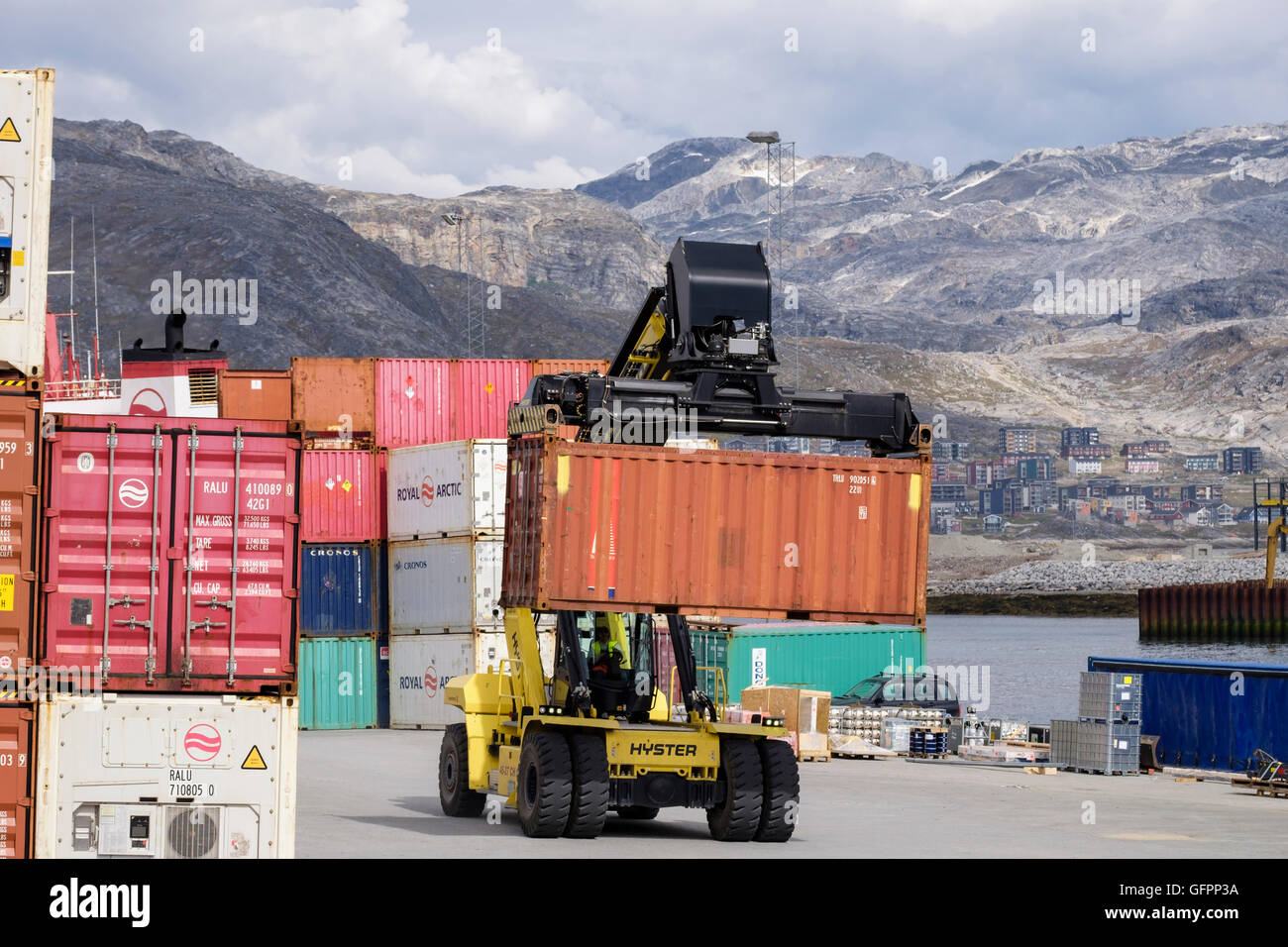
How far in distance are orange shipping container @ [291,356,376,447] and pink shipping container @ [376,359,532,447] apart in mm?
Result: 322

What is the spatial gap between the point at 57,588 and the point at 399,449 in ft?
87.4

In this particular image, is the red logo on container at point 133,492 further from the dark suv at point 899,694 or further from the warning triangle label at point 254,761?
the dark suv at point 899,694

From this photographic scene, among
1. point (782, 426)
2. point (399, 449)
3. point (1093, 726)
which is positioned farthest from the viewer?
point (399, 449)

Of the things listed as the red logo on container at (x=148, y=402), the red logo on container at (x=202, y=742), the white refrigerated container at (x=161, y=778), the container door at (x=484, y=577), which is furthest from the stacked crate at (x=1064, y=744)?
the red logo on container at (x=148, y=402)

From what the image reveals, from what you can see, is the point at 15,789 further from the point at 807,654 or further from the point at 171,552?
the point at 807,654

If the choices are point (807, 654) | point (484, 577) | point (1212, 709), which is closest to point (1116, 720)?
point (1212, 709)

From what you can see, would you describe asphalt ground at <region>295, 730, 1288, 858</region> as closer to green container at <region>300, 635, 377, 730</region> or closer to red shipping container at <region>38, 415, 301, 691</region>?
red shipping container at <region>38, 415, 301, 691</region>

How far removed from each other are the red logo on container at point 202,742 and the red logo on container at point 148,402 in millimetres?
36797

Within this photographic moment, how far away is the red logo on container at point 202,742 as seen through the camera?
47.6 feet

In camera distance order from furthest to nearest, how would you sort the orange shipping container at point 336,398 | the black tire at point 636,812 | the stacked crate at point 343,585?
the orange shipping container at point 336,398 < the stacked crate at point 343,585 < the black tire at point 636,812

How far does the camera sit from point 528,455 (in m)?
21.0

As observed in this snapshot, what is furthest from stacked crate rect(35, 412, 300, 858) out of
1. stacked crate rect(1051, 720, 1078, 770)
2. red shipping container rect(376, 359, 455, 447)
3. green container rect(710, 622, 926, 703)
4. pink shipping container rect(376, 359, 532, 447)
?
pink shipping container rect(376, 359, 532, 447)
